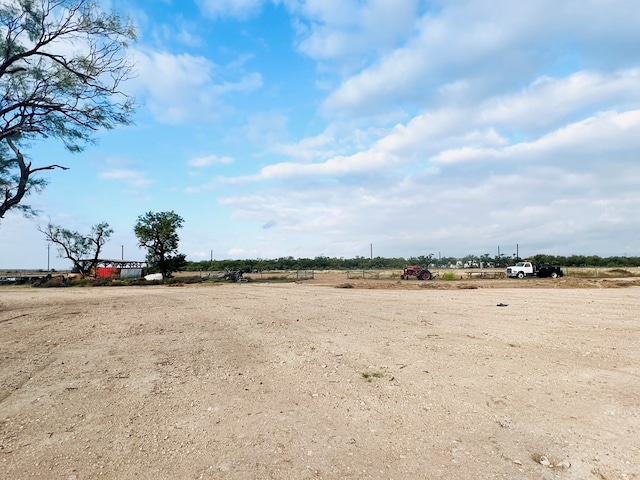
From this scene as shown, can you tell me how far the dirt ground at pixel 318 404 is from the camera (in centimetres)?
Result: 361

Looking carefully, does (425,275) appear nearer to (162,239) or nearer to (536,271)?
(536,271)

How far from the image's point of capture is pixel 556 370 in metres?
6.51

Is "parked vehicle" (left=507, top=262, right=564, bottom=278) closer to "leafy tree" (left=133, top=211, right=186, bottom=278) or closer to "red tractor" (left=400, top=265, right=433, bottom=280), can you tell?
"red tractor" (left=400, top=265, right=433, bottom=280)

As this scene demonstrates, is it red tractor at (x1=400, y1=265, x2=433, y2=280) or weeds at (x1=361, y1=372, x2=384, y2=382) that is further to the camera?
red tractor at (x1=400, y1=265, x2=433, y2=280)

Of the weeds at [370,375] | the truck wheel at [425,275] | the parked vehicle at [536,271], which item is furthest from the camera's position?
the parked vehicle at [536,271]

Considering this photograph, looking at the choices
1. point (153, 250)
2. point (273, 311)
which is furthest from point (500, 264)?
point (273, 311)

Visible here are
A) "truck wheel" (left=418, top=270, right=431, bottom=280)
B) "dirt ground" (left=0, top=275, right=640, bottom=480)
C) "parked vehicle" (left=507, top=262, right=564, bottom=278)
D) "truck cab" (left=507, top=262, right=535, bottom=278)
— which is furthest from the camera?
"truck cab" (left=507, top=262, right=535, bottom=278)

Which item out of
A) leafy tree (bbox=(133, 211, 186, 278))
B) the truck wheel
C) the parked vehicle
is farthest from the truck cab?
leafy tree (bbox=(133, 211, 186, 278))

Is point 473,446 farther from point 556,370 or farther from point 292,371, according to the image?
point 556,370

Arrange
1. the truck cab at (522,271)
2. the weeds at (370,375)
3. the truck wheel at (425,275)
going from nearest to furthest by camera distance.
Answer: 1. the weeds at (370,375)
2. the truck wheel at (425,275)
3. the truck cab at (522,271)

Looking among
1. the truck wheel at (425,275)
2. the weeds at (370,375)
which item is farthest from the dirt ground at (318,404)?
the truck wheel at (425,275)

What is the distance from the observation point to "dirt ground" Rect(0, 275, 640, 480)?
361 centimetres

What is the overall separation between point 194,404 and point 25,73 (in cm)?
1354

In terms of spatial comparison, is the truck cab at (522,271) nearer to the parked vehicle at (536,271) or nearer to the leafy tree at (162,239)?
the parked vehicle at (536,271)
